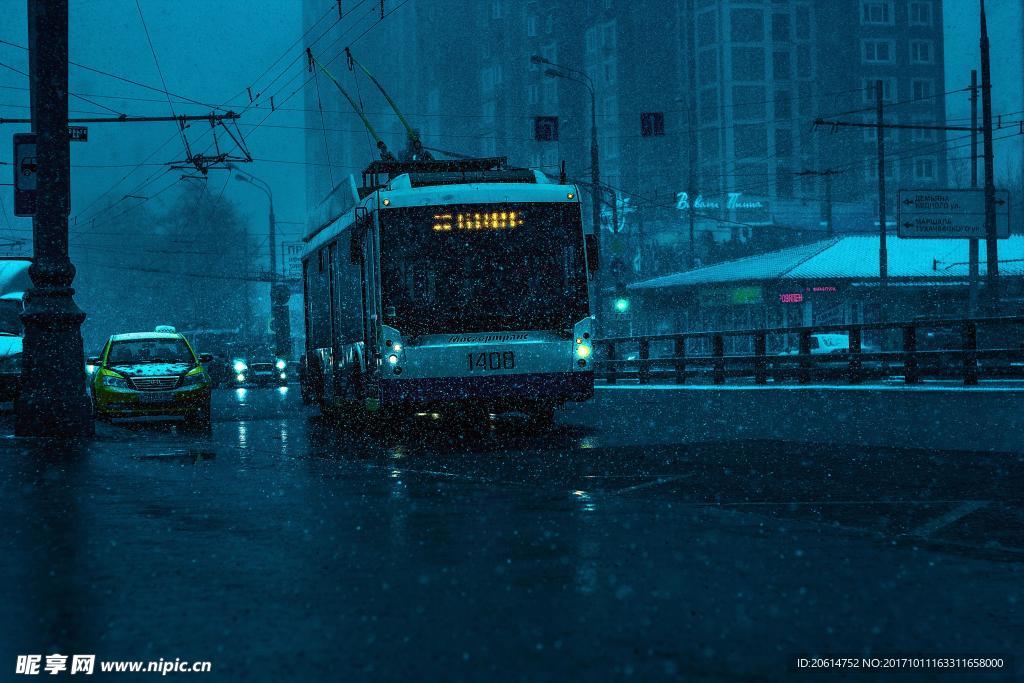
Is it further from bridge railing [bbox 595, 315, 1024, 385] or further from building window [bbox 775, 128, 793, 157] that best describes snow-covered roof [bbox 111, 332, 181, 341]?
building window [bbox 775, 128, 793, 157]

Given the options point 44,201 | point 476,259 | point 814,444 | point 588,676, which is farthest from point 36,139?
point 588,676

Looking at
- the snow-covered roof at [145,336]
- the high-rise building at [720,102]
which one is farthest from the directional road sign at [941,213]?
the high-rise building at [720,102]

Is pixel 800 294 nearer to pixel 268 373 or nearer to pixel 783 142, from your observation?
pixel 268 373

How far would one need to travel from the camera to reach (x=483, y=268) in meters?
17.2

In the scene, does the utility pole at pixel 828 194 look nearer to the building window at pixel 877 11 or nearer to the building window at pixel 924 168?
the building window at pixel 924 168

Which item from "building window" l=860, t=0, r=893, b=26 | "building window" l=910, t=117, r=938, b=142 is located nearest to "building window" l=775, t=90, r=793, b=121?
"building window" l=910, t=117, r=938, b=142

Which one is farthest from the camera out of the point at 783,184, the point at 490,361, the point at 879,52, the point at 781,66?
the point at 879,52

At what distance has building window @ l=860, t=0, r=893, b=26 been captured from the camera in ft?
368

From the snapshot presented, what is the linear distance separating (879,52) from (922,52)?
4.54 metres

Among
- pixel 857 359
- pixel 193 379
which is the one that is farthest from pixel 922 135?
pixel 193 379

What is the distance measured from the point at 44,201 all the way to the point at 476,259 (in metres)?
5.35

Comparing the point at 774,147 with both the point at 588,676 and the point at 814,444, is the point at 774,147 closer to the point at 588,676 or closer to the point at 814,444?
the point at 814,444

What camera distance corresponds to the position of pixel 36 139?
1508 cm

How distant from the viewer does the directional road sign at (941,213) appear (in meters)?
38.1
